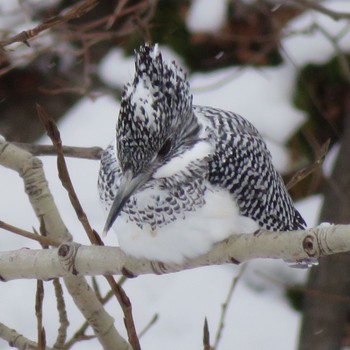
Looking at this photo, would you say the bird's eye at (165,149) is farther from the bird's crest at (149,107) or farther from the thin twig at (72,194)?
the thin twig at (72,194)

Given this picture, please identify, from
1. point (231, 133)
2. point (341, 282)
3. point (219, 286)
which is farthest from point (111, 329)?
point (219, 286)

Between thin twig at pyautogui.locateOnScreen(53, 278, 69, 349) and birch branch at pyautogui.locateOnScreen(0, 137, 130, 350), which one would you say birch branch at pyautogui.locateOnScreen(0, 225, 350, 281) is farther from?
birch branch at pyautogui.locateOnScreen(0, 137, 130, 350)

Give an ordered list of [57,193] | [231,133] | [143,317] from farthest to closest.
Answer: [57,193] → [143,317] → [231,133]

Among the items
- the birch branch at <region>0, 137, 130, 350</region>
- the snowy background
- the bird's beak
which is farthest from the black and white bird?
the snowy background

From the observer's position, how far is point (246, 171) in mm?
1769

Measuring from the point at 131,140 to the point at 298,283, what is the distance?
7.73 ft

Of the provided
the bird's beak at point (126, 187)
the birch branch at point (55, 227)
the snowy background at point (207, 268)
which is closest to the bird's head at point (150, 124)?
the bird's beak at point (126, 187)

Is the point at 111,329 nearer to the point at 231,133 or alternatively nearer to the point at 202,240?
the point at 202,240

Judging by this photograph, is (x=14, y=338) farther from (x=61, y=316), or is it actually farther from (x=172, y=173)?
(x=172, y=173)

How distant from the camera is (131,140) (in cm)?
149

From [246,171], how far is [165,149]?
9.3 inches

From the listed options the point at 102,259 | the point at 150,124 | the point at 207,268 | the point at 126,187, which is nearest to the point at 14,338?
the point at 102,259

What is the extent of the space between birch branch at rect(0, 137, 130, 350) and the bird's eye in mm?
319

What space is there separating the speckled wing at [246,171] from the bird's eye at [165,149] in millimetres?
113
